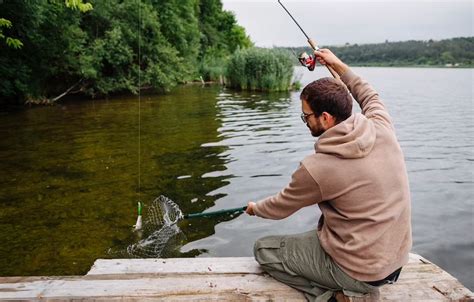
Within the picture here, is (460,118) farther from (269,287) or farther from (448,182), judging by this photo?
(269,287)

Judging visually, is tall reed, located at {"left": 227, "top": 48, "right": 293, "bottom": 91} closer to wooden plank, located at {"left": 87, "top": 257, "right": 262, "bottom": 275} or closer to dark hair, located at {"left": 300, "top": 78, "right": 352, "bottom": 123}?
wooden plank, located at {"left": 87, "top": 257, "right": 262, "bottom": 275}

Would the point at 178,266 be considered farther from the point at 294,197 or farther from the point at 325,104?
the point at 325,104

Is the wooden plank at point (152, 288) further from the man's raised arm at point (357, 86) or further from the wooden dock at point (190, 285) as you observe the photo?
the man's raised arm at point (357, 86)

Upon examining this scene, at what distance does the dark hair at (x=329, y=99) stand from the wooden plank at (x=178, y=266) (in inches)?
62.5

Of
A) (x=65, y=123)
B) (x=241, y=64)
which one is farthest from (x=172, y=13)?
(x=65, y=123)

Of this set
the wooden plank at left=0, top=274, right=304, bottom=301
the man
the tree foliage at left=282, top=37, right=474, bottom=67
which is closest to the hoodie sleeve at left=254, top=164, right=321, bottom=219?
the man

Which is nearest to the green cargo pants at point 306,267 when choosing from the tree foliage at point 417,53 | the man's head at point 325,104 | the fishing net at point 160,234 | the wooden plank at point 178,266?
the wooden plank at point 178,266

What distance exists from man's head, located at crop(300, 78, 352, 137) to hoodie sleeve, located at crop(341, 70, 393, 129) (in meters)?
0.33

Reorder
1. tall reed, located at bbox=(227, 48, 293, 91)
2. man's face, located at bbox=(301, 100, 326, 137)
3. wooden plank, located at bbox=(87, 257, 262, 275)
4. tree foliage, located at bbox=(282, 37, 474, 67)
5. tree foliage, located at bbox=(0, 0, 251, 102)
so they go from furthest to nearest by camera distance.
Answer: tree foliage, located at bbox=(282, 37, 474, 67)
tall reed, located at bbox=(227, 48, 293, 91)
tree foliage, located at bbox=(0, 0, 251, 102)
wooden plank, located at bbox=(87, 257, 262, 275)
man's face, located at bbox=(301, 100, 326, 137)

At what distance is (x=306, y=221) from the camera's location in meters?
6.83

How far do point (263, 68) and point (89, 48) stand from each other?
12000 mm

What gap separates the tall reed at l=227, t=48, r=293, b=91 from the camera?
29.0m

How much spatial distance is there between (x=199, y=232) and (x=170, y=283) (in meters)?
2.86

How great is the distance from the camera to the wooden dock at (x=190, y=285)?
324 cm
